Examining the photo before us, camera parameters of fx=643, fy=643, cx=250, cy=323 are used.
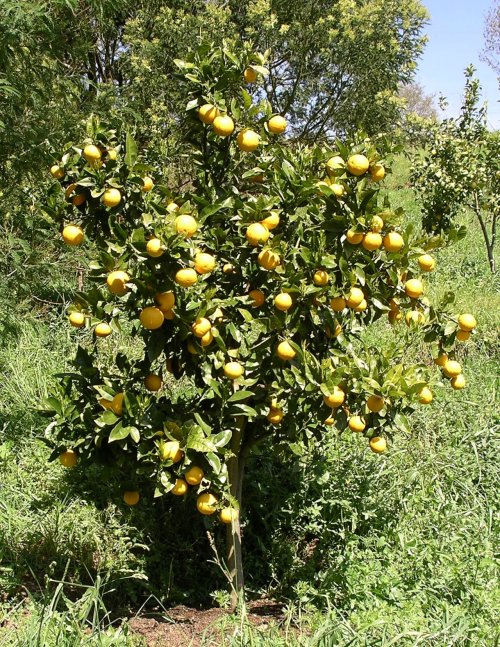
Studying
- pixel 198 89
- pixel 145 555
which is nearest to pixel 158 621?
pixel 145 555

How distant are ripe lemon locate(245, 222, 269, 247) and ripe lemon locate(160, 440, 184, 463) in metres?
0.66

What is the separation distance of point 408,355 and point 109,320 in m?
2.97

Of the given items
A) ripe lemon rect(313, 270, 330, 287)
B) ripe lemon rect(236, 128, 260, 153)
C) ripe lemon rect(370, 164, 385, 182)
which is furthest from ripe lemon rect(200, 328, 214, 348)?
ripe lemon rect(370, 164, 385, 182)

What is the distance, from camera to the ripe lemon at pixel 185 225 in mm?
1756

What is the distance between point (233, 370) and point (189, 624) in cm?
109

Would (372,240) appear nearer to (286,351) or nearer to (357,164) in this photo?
(357,164)

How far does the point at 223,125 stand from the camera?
6.40ft

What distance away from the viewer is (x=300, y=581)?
8.55 feet

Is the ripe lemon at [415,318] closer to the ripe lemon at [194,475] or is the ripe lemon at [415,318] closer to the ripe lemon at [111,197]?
the ripe lemon at [194,475]

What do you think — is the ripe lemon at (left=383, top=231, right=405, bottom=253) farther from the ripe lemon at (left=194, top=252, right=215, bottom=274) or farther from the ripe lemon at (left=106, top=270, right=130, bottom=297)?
the ripe lemon at (left=106, top=270, right=130, bottom=297)

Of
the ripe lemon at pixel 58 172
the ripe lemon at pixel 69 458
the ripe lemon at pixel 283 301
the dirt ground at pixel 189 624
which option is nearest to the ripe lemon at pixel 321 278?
the ripe lemon at pixel 283 301

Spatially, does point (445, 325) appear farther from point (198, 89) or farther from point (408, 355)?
point (408, 355)

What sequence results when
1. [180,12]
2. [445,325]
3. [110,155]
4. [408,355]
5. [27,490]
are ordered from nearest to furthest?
1. [110,155]
2. [445,325]
3. [27,490]
4. [408,355]
5. [180,12]

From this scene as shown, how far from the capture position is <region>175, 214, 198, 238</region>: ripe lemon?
69.1 inches
